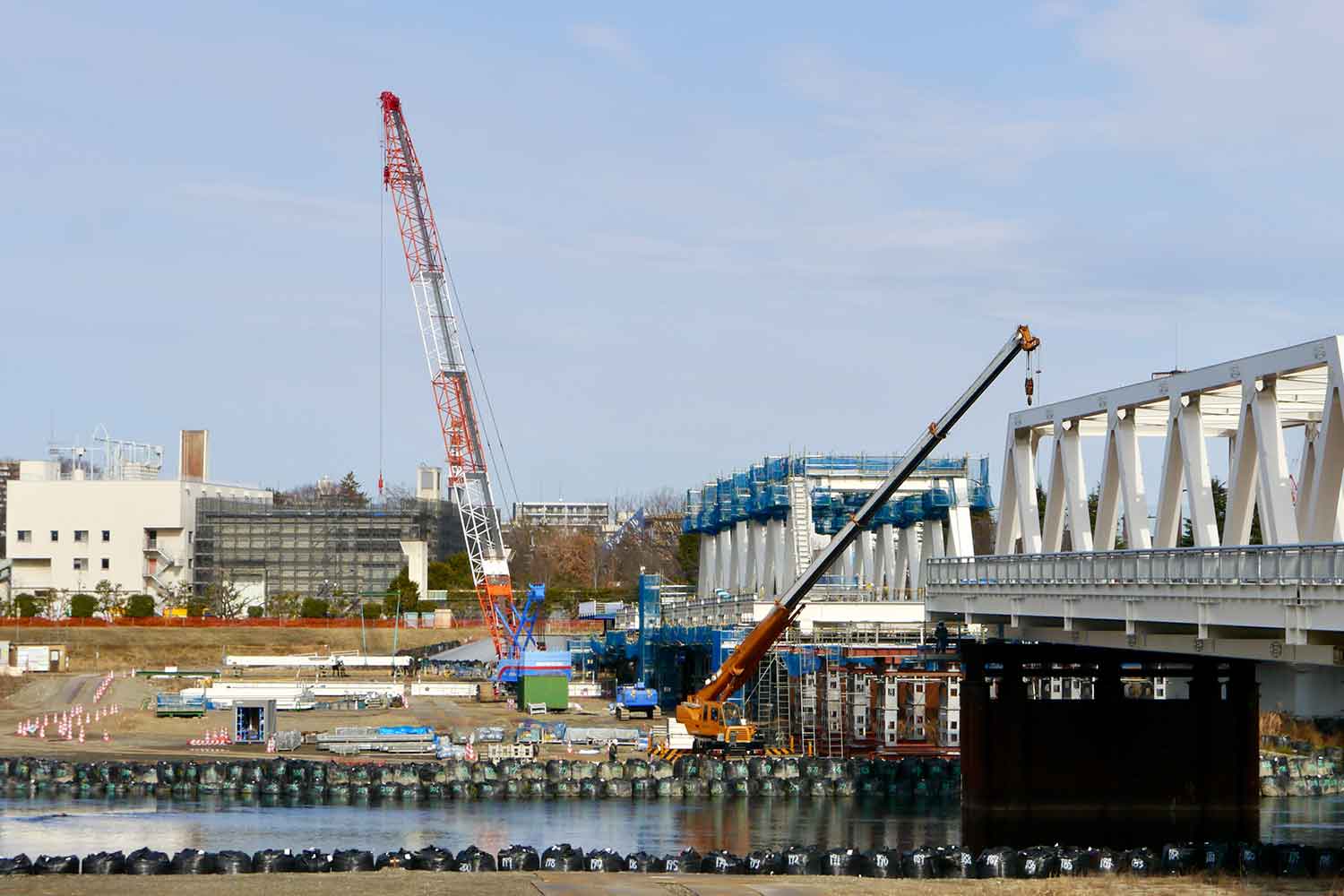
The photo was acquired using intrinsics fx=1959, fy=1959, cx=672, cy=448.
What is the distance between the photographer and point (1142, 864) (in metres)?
41.1

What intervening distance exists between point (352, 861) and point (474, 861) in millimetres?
2497

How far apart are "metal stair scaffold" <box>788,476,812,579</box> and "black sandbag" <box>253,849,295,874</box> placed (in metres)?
54.2

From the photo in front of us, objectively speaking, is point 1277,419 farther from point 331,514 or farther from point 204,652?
point 331,514

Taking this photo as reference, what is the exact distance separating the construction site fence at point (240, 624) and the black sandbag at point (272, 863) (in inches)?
3707

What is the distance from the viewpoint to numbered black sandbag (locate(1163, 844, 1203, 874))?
137 feet

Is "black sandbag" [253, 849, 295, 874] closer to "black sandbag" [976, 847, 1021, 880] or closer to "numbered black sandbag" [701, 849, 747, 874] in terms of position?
"numbered black sandbag" [701, 849, 747, 874]

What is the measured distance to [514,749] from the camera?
69625mm

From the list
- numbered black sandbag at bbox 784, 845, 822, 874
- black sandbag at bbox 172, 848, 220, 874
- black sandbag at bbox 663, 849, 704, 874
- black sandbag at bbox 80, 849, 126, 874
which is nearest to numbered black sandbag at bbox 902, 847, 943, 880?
numbered black sandbag at bbox 784, 845, 822, 874

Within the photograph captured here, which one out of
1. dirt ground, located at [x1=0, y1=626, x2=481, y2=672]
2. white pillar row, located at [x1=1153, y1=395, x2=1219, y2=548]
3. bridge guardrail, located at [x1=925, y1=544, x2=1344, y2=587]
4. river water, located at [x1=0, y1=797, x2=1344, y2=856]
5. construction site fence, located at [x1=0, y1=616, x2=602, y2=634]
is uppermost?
white pillar row, located at [x1=1153, y1=395, x2=1219, y2=548]

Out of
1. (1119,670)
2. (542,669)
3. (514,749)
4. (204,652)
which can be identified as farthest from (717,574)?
(1119,670)

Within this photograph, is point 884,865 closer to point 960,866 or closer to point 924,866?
point 924,866

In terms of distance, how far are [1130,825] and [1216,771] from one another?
4211 mm

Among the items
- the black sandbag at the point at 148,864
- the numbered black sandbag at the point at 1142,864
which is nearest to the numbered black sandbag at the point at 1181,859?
the numbered black sandbag at the point at 1142,864

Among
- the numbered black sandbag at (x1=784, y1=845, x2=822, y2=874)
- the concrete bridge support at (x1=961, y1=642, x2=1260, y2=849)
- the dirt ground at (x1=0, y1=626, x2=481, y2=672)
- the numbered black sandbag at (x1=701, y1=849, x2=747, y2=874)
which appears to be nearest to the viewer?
the numbered black sandbag at (x1=701, y1=849, x2=747, y2=874)
